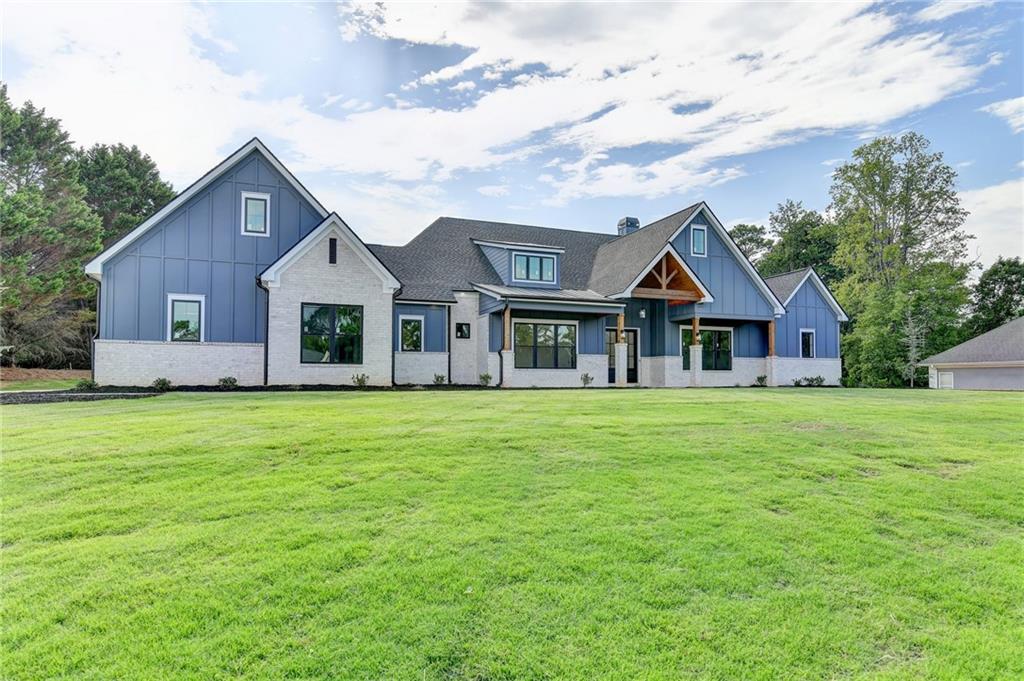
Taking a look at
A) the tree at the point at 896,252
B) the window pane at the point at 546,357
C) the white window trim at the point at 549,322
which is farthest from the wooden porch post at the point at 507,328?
the tree at the point at 896,252

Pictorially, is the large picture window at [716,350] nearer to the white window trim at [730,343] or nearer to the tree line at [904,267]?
the white window trim at [730,343]

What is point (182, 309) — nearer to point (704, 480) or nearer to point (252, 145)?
point (252, 145)

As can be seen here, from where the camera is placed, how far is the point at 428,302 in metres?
20.9

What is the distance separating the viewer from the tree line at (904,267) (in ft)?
117

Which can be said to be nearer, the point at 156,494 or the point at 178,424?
the point at 156,494

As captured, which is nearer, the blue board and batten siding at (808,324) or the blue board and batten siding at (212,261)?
the blue board and batten siding at (212,261)

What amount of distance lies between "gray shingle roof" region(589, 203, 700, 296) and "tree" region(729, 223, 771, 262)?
32318 mm

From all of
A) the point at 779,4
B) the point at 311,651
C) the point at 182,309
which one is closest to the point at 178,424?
the point at 311,651

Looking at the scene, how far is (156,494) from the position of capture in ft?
18.2

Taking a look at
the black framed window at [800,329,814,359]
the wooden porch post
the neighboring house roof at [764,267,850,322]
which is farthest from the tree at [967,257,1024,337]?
the wooden porch post

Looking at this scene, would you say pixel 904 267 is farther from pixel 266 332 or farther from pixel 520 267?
pixel 266 332

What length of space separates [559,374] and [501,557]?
1811 cm

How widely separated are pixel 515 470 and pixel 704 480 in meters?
2.06

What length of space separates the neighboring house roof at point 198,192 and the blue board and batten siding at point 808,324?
20673 mm
